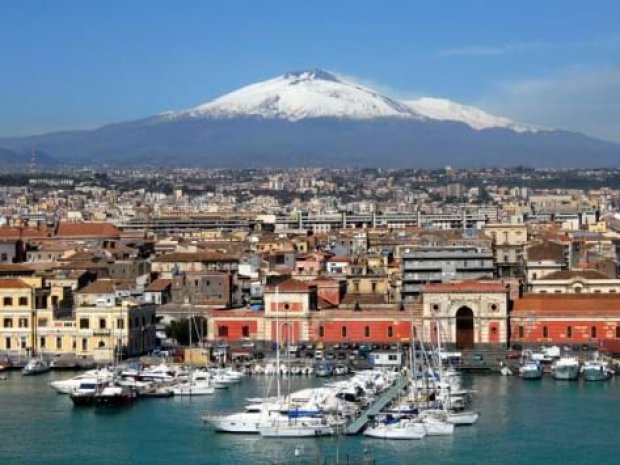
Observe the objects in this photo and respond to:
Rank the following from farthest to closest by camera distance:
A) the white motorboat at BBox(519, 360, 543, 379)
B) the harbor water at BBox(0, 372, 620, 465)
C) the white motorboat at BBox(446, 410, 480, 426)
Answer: the white motorboat at BBox(519, 360, 543, 379) → the white motorboat at BBox(446, 410, 480, 426) → the harbor water at BBox(0, 372, 620, 465)

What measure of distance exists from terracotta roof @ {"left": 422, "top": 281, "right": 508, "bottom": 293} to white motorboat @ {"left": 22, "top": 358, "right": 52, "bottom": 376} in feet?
27.1

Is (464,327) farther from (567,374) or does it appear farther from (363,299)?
(567,374)

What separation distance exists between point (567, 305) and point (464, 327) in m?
2.24

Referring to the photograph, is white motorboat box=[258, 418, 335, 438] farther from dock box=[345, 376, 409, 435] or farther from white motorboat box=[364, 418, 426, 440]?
white motorboat box=[364, 418, 426, 440]

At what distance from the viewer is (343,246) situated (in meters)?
61.4

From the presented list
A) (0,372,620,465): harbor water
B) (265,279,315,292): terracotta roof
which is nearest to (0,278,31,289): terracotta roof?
(265,279,315,292): terracotta roof

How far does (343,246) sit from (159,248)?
6428 millimetres

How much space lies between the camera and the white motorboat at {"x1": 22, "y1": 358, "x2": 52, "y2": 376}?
36.0 meters

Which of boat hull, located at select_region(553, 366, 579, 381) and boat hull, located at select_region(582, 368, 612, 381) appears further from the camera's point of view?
boat hull, located at select_region(553, 366, 579, 381)

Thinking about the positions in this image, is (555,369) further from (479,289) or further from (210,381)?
(210,381)

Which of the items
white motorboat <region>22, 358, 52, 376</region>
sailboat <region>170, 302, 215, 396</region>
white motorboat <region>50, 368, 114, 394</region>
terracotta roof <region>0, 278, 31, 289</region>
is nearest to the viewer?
white motorboat <region>50, 368, 114, 394</region>

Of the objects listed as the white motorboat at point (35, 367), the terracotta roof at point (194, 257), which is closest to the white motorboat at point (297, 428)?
the white motorboat at point (35, 367)

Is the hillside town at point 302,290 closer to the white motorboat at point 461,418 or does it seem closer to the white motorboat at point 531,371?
the white motorboat at point 531,371

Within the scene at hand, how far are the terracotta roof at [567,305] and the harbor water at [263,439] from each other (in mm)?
5262
